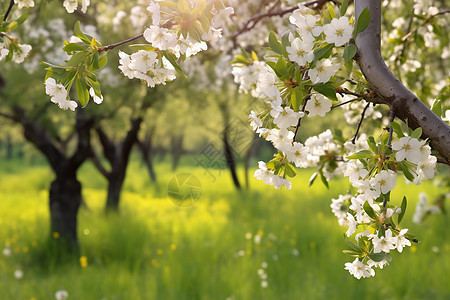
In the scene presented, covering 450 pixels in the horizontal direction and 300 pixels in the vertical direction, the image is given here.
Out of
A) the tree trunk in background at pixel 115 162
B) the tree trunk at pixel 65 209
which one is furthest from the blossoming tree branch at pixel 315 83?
the tree trunk in background at pixel 115 162

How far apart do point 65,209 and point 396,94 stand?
260 inches

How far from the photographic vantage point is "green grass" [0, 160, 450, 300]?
17.5ft

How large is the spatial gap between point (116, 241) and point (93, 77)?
5870 mm

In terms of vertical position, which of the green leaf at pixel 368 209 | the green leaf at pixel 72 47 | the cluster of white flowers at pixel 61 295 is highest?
the green leaf at pixel 72 47

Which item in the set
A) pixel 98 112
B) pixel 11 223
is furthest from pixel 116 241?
pixel 11 223

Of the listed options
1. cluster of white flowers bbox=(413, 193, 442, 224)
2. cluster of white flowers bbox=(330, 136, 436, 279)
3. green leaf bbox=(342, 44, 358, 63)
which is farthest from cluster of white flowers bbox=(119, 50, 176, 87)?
cluster of white flowers bbox=(413, 193, 442, 224)

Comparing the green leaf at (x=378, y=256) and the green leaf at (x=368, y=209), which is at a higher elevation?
the green leaf at (x=368, y=209)

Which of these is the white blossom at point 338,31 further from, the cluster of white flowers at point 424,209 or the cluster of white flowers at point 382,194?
the cluster of white flowers at point 424,209

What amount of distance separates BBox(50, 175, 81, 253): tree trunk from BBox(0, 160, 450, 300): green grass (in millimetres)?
281

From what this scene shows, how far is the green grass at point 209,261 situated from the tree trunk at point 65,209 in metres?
0.28

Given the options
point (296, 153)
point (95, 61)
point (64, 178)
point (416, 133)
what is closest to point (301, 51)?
point (296, 153)

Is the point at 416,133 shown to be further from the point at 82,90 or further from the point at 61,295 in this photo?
the point at 61,295

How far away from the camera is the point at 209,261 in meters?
6.32

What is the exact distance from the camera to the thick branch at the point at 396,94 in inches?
67.2
